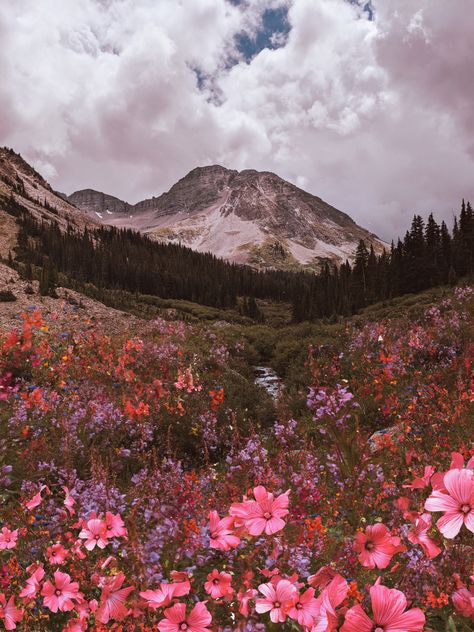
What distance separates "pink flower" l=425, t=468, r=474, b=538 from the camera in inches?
48.6

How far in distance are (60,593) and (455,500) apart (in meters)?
2.10

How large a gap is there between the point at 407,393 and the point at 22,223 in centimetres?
11775

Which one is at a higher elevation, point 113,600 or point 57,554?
point 113,600

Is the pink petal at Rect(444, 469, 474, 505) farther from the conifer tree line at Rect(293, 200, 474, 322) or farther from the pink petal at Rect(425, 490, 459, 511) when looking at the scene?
the conifer tree line at Rect(293, 200, 474, 322)

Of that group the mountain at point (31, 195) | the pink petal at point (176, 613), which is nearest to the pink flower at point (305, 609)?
the pink petal at point (176, 613)

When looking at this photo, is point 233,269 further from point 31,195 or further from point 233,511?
point 233,511

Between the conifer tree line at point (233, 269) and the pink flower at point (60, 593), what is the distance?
3963 centimetres

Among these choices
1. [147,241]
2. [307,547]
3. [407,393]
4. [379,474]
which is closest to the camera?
[307,547]

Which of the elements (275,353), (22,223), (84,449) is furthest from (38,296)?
(22,223)

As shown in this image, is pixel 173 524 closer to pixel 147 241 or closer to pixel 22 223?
pixel 22 223

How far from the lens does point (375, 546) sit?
1.57 metres

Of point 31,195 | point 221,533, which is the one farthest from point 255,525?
point 31,195

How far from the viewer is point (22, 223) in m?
104

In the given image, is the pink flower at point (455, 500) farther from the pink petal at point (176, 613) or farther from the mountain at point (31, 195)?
the mountain at point (31, 195)
